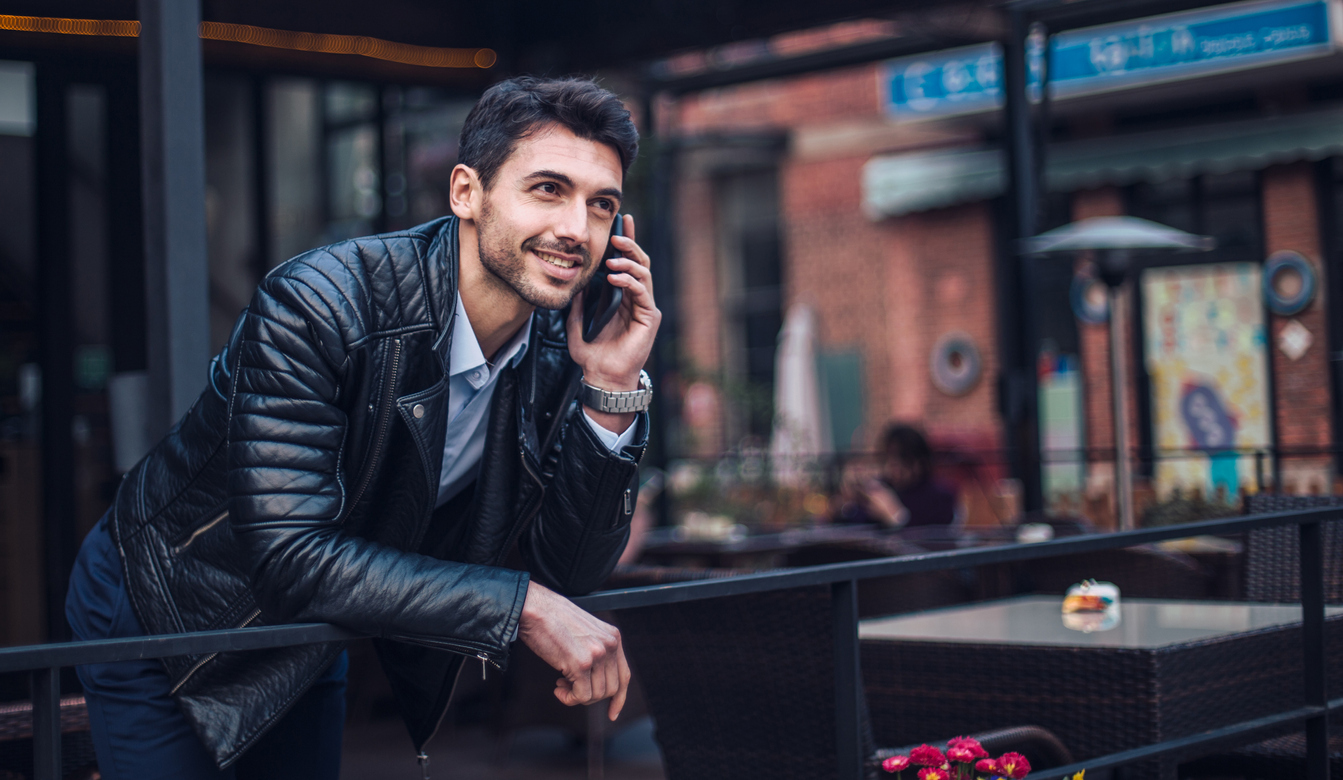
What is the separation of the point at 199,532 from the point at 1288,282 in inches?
444

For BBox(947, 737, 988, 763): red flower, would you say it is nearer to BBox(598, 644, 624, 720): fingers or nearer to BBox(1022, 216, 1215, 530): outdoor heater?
BBox(598, 644, 624, 720): fingers

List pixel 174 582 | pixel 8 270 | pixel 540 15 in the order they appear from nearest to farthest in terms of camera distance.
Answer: pixel 174 582
pixel 8 270
pixel 540 15

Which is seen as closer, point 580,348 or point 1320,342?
point 580,348

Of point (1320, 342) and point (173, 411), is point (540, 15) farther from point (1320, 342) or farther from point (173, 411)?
point (1320, 342)

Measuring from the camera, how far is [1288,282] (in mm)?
11250

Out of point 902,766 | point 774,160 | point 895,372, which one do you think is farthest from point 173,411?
point 774,160

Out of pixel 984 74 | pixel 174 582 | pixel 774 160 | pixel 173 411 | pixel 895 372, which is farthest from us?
pixel 774 160

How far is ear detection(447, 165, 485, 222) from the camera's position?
1.81 meters

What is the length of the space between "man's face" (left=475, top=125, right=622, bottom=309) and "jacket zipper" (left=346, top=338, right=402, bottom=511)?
19cm

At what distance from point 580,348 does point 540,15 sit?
485 centimetres

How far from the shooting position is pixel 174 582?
5.81 ft

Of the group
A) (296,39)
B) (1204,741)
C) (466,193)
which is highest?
(296,39)

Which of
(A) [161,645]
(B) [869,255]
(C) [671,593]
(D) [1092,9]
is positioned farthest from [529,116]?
(B) [869,255]

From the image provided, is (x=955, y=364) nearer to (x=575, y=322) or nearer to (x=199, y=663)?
(x=575, y=322)
